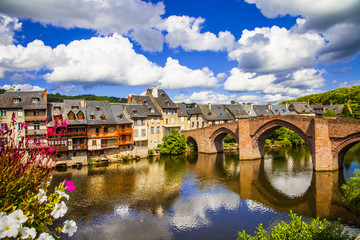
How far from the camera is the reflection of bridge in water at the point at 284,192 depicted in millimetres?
18750

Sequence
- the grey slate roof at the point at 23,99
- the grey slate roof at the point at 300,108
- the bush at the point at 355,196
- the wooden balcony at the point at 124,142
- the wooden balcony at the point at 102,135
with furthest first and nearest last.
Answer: the grey slate roof at the point at 300,108
the wooden balcony at the point at 124,142
the wooden balcony at the point at 102,135
the grey slate roof at the point at 23,99
the bush at the point at 355,196

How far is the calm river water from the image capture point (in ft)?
54.5

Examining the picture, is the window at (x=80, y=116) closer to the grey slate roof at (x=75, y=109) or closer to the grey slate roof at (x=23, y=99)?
the grey slate roof at (x=75, y=109)

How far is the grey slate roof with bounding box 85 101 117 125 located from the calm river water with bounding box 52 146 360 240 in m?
7.43

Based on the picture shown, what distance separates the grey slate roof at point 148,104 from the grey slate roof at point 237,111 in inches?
940

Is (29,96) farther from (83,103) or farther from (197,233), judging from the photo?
(197,233)

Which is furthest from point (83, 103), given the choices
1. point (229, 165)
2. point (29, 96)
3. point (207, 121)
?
point (207, 121)

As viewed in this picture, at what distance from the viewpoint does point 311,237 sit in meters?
8.66

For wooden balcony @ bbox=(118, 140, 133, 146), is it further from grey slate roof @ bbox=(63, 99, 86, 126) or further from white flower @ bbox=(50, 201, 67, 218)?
white flower @ bbox=(50, 201, 67, 218)

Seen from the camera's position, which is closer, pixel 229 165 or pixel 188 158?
pixel 229 165

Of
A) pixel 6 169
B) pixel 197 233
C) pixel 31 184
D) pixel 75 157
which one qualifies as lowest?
pixel 197 233

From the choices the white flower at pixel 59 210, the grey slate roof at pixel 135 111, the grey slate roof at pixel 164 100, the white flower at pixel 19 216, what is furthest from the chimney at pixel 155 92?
the white flower at pixel 19 216

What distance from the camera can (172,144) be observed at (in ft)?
142

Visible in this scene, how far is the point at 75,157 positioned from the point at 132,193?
1637 cm
